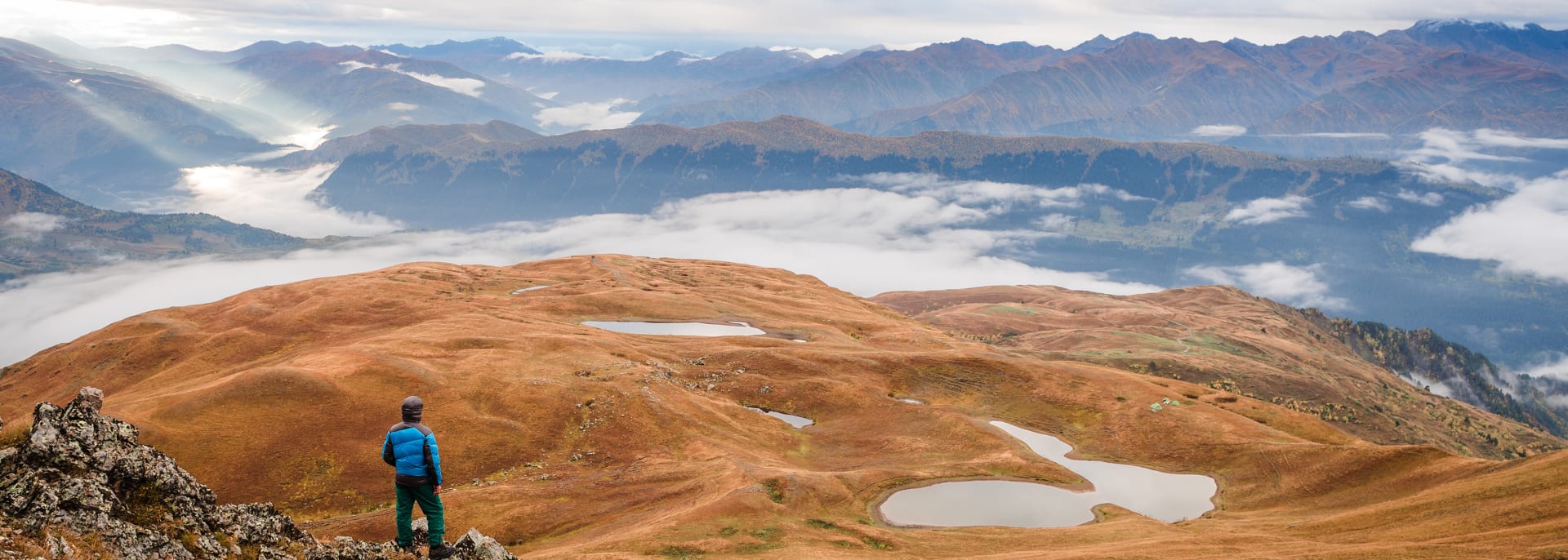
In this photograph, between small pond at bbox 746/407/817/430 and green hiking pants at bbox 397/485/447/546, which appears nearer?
green hiking pants at bbox 397/485/447/546

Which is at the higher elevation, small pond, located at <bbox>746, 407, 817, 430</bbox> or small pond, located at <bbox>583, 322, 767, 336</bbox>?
small pond, located at <bbox>583, 322, 767, 336</bbox>

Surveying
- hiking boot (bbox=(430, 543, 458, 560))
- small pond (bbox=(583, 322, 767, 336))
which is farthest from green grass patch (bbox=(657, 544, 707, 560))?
small pond (bbox=(583, 322, 767, 336))

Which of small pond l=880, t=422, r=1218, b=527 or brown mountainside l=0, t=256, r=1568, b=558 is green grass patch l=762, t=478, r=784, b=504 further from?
small pond l=880, t=422, r=1218, b=527

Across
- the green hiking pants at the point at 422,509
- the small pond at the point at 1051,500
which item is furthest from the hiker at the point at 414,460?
the small pond at the point at 1051,500

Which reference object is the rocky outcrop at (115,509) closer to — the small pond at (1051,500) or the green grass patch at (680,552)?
the green grass patch at (680,552)

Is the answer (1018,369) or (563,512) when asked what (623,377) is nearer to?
(563,512)

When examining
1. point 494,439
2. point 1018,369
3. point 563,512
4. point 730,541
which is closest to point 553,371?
point 494,439
